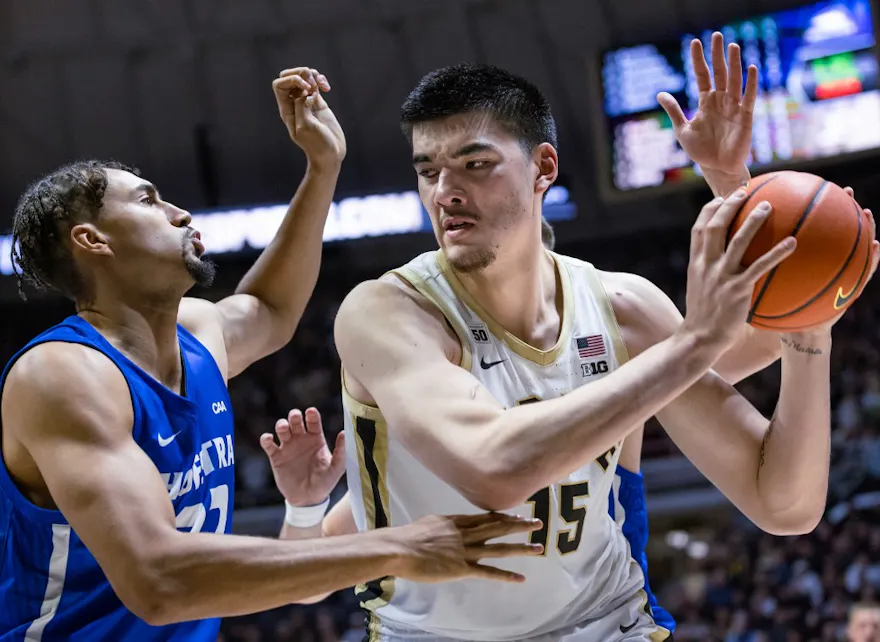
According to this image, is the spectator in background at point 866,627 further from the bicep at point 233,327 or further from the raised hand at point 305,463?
the bicep at point 233,327

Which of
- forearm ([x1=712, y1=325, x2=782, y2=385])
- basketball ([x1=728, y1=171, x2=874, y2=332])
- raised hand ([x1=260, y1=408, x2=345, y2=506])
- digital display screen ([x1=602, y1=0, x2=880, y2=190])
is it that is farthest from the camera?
digital display screen ([x1=602, y1=0, x2=880, y2=190])

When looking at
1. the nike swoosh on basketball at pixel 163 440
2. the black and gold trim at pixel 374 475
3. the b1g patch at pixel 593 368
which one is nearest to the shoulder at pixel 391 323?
the black and gold trim at pixel 374 475

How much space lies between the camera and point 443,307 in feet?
10.3

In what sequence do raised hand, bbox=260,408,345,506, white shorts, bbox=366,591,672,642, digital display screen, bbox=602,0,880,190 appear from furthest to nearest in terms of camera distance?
digital display screen, bbox=602,0,880,190 < raised hand, bbox=260,408,345,506 < white shorts, bbox=366,591,672,642

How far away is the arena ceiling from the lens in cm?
1597

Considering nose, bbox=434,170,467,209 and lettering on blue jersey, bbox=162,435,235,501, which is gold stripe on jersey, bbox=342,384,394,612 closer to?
lettering on blue jersey, bbox=162,435,235,501

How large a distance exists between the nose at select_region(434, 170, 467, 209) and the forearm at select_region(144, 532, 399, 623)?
3.13 ft

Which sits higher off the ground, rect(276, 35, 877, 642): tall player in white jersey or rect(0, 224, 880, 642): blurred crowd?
rect(276, 35, 877, 642): tall player in white jersey

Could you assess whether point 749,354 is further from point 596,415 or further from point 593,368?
point 596,415

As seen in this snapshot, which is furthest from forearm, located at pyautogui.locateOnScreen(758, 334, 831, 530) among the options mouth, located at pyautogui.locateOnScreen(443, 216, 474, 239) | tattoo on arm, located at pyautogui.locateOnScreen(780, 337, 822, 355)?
mouth, located at pyautogui.locateOnScreen(443, 216, 474, 239)

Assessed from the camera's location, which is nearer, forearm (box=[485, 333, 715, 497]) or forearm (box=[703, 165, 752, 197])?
forearm (box=[485, 333, 715, 497])

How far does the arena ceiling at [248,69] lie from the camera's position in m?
16.0

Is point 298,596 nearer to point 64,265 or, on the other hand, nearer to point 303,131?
point 64,265

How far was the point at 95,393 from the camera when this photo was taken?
298 centimetres
